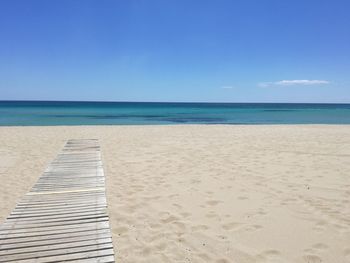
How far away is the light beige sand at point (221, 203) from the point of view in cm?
386

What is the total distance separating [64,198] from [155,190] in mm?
1897

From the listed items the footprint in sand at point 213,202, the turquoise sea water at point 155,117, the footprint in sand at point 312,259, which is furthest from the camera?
the turquoise sea water at point 155,117

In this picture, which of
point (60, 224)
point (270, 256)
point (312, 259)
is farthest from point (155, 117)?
point (312, 259)

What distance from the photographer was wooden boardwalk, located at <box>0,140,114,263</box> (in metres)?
3.58

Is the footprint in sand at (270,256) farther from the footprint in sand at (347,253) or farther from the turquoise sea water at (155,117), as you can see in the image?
the turquoise sea water at (155,117)

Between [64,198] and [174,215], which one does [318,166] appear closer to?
[174,215]

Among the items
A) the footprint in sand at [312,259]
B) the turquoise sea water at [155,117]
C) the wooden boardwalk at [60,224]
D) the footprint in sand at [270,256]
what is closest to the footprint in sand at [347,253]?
the footprint in sand at [312,259]

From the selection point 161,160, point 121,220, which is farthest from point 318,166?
point 121,220

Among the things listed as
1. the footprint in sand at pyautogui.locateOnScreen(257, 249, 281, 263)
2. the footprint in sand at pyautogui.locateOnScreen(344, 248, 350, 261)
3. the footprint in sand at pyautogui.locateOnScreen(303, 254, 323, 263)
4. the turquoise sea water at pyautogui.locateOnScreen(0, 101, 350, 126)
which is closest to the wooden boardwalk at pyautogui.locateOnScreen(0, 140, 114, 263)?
the footprint in sand at pyautogui.locateOnScreen(257, 249, 281, 263)

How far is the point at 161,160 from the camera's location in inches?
371

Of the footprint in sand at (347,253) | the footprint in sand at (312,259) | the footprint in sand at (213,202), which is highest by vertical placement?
the footprint in sand at (213,202)

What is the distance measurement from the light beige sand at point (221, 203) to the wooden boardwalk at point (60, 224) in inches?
10.3

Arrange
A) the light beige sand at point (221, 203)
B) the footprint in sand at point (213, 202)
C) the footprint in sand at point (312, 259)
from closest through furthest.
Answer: the footprint in sand at point (312, 259), the light beige sand at point (221, 203), the footprint in sand at point (213, 202)

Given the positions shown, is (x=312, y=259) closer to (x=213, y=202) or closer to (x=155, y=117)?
(x=213, y=202)
